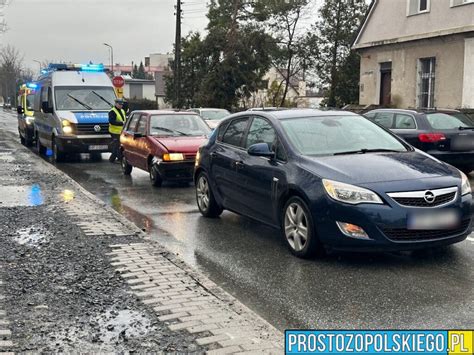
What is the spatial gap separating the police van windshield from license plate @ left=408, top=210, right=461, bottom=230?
44.5 feet

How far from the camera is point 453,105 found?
75.4ft

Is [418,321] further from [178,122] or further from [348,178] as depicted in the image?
[178,122]

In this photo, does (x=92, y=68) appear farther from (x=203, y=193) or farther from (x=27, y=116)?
(x=203, y=193)

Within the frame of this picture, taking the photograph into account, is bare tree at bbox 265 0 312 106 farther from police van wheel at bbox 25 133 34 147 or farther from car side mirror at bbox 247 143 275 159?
car side mirror at bbox 247 143 275 159

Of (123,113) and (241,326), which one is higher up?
(123,113)

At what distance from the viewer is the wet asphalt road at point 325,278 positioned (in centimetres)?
472

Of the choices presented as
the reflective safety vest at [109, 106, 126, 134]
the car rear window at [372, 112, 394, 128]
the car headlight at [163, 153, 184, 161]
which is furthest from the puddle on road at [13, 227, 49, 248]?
the car rear window at [372, 112, 394, 128]

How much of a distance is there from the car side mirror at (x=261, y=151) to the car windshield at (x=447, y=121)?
7.07 metres

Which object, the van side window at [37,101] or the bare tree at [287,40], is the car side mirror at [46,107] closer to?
the van side window at [37,101]

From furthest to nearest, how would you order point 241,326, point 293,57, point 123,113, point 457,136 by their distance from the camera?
point 293,57 < point 123,113 < point 457,136 < point 241,326

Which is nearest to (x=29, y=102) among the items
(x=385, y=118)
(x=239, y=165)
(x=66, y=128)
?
(x=66, y=128)

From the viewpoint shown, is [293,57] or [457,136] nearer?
[457,136]

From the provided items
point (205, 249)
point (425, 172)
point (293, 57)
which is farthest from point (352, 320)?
point (293, 57)

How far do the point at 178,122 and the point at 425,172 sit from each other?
7802 millimetres
